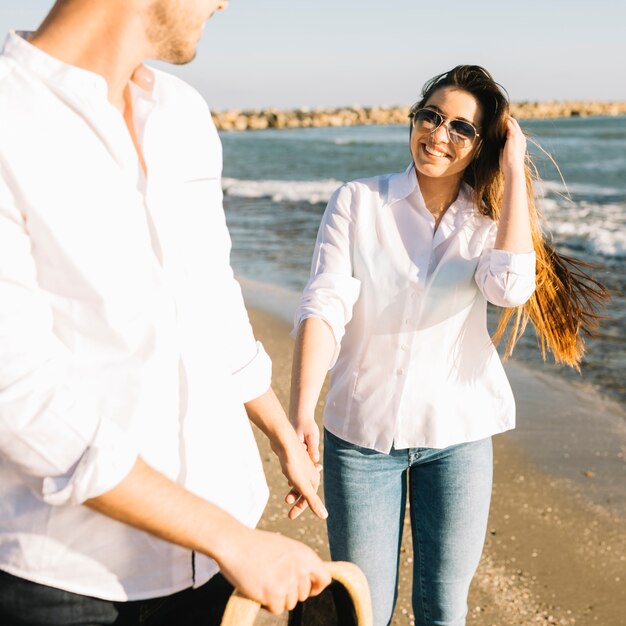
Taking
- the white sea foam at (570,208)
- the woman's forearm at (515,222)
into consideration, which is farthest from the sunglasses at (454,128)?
the white sea foam at (570,208)

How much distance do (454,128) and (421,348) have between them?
79 cm

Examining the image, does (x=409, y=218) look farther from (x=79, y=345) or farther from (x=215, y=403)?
(x=79, y=345)

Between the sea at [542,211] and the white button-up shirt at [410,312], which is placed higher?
the white button-up shirt at [410,312]

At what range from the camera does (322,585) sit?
135 cm

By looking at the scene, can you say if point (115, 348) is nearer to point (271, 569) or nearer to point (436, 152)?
point (271, 569)

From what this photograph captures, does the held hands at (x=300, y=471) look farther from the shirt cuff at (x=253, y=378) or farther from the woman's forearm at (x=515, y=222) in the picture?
the woman's forearm at (x=515, y=222)

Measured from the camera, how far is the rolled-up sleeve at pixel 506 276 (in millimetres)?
2469

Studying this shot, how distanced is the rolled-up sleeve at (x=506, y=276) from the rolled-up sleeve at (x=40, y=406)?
160 centimetres

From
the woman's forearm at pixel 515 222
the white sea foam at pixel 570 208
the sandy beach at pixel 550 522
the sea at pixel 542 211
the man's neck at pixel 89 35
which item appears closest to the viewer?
the man's neck at pixel 89 35

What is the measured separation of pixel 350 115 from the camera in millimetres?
73688

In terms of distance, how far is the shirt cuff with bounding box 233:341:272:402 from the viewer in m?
1.66

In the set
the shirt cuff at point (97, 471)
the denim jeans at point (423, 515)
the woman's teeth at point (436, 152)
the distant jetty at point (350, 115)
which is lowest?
the distant jetty at point (350, 115)

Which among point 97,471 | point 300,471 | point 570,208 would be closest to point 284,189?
point 570,208

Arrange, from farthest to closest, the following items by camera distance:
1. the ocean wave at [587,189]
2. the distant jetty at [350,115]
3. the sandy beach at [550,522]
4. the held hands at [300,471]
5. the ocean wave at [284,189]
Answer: the distant jetty at [350,115], the ocean wave at [587,189], the ocean wave at [284,189], the sandy beach at [550,522], the held hands at [300,471]
